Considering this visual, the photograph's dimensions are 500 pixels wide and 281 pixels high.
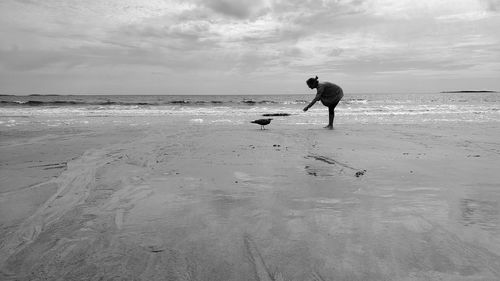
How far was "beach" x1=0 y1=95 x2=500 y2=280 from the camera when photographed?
2.20m

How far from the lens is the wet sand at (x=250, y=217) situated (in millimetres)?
2197

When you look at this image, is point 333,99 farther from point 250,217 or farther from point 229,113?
point 229,113

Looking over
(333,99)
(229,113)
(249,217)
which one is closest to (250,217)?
(249,217)

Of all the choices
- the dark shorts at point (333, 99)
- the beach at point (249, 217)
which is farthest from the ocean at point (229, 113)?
the beach at point (249, 217)

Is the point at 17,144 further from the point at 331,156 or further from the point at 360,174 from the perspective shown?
the point at 360,174

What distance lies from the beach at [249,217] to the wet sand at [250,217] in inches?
0.5

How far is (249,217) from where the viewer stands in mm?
3100

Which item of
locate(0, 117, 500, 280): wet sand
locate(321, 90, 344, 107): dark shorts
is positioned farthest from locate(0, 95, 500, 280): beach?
locate(321, 90, 344, 107): dark shorts

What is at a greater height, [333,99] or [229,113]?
[333,99]

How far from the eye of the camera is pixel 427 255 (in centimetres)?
232

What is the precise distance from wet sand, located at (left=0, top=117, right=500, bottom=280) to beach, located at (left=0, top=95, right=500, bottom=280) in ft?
0.04

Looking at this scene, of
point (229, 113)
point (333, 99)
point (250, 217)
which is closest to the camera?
point (250, 217)

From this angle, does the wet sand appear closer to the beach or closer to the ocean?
the beach

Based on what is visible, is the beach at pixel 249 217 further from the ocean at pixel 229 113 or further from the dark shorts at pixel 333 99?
the ocean at pixel 229 113
